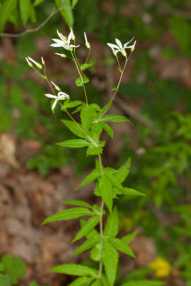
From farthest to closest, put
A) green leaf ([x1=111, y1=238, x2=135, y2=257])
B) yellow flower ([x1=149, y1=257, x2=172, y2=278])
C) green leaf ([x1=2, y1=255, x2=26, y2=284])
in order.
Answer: yellow flower ([x1=149, y1=257, x2=172, y2=278]) < green leaf ([x1=2, y1=255, x2=26, y2=284]) < green leaf ([x1=111, y1=238, x2=135, y2=257])

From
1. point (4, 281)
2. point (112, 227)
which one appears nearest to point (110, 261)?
point (112, 227)

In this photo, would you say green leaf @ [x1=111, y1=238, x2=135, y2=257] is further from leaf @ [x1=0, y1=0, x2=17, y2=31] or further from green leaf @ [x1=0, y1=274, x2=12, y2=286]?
leaf @ [x1=0, y1=0, x2=17, y2=31]

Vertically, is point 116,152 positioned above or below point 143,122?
below

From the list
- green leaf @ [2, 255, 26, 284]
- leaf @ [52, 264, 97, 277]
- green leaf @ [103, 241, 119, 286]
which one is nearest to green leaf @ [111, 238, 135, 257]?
green leaf @ [103, 241, 119, 286]

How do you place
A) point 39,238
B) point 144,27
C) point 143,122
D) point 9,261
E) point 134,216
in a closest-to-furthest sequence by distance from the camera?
point 9,261
point 39,238
point 134,216
point 143,122
point 144,27

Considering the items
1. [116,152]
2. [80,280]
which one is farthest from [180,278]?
[80,280]

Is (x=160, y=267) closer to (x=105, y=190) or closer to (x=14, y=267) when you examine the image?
(x=14, y=267)

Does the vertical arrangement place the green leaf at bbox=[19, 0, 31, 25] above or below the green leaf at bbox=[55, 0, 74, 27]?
below

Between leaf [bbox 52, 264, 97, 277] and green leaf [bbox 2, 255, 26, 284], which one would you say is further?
green leaf [bbox 2, 255, 26, 284]

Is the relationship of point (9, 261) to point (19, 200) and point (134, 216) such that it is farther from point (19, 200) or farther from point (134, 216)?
point (134, 216)
